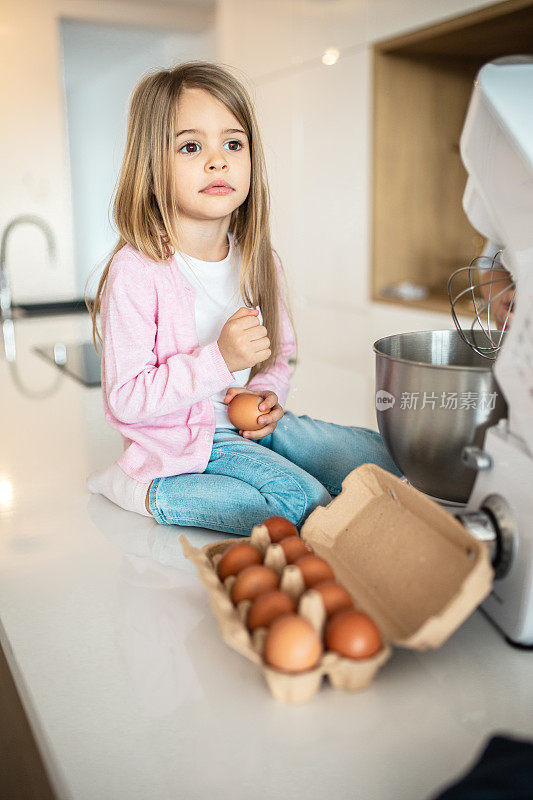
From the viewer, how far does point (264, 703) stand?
23.7 inches

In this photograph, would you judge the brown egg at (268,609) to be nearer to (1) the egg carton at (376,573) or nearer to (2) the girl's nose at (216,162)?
(1) the egg carton at (376,573)

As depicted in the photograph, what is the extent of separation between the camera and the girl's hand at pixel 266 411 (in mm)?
1048

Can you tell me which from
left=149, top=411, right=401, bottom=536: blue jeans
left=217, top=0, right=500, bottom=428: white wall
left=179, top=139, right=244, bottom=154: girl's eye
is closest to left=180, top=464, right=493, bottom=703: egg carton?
left=149, top=411, right=401, bottom=536: blue jeans

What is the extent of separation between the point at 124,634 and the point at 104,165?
5838 mm

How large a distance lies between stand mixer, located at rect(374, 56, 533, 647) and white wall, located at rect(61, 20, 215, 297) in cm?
397

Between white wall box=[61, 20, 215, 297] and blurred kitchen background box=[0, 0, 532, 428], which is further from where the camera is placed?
white wall box=[61, 20, 215, 297]

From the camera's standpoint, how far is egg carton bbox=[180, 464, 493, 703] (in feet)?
1.83

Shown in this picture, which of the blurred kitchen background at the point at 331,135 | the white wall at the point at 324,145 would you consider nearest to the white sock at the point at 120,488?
the blurred kitchen background at the point at 331,135

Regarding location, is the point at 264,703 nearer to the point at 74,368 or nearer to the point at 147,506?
the point at 147,506

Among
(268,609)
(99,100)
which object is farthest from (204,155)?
(99,100)

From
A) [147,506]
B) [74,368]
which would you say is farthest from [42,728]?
[74,368]

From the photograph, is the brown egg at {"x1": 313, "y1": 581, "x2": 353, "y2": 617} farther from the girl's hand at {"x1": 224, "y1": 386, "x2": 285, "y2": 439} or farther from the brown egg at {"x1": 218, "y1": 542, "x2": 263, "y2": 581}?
the girl's hand at {"x1": 224, "y1": 386, "x2": 285, "y2": 439}

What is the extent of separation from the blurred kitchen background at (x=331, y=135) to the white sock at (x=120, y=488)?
35.2 inches

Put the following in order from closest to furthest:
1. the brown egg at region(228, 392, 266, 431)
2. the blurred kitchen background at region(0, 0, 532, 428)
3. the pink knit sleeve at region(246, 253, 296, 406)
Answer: the brown egg at region(228, 392, 266, 431), the pink knit sleeve at region(246, 253, 296, 406), the blurred kitchen background at region(0, 0, 532, 428)
